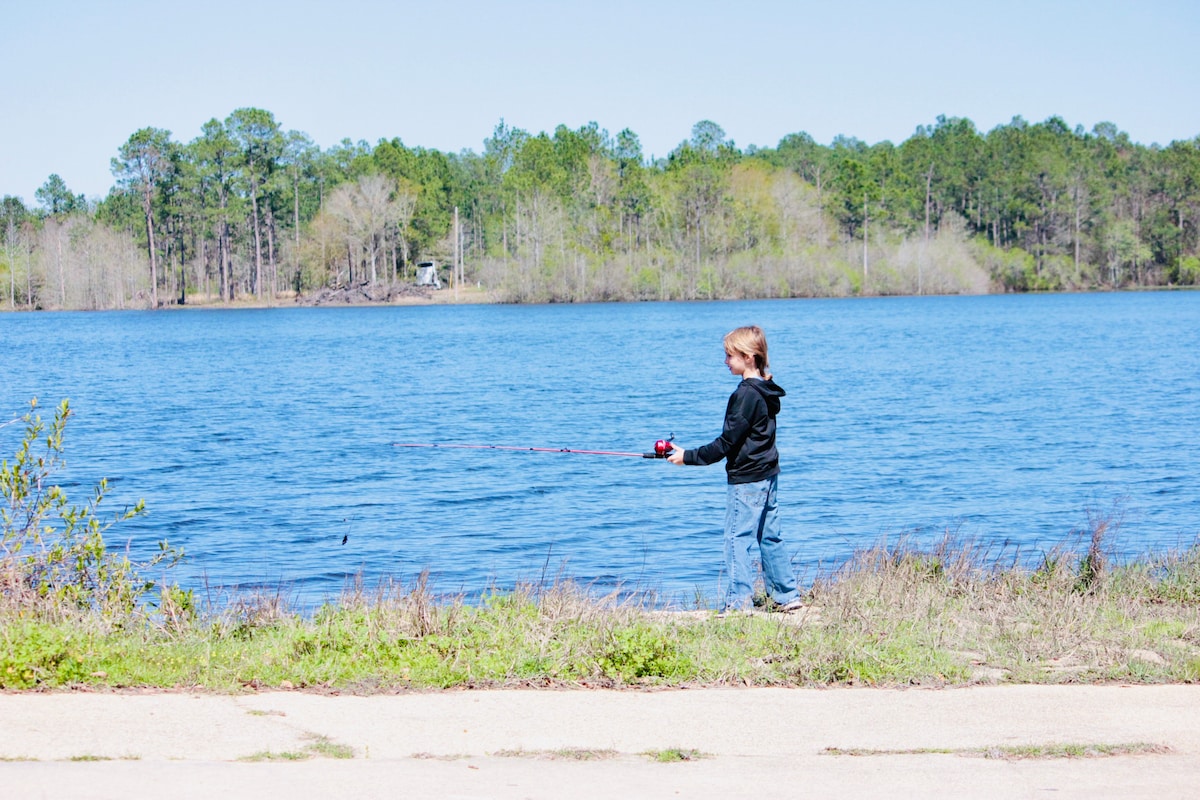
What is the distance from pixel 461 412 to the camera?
34.2m

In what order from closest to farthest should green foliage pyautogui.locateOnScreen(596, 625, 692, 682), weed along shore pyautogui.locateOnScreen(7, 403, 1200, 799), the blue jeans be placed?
weed along shore pyautogui.locateOnScreen(7, 403, 1200, 799) < green foliage pyautogui.locateOnScreen(596, 625, 692, 682) < the blue jeans

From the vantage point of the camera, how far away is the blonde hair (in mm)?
8977

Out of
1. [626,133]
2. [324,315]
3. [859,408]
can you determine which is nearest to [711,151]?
[626,133]

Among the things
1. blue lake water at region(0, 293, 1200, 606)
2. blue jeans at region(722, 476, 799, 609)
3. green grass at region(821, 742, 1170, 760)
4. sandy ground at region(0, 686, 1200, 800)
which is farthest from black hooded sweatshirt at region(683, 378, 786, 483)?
green grass at region(821, 742, 1170, 760)

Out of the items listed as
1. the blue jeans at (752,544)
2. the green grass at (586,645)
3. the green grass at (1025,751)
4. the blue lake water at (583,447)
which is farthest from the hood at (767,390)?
the green grass at (1025,751)

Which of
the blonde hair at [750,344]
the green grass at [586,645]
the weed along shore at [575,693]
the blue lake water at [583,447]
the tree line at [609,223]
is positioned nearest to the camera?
the weed along shore at [575,693]

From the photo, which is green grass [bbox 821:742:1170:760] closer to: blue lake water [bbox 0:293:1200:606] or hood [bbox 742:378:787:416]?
hood [bbox 742:378:787:416]

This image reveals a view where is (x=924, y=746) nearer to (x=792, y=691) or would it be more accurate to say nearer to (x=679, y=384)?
(x=792, y=691)

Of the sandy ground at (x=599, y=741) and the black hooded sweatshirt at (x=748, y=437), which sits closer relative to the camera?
the sandy ground at (x=599, y=741)

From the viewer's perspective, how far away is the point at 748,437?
30.0 ft

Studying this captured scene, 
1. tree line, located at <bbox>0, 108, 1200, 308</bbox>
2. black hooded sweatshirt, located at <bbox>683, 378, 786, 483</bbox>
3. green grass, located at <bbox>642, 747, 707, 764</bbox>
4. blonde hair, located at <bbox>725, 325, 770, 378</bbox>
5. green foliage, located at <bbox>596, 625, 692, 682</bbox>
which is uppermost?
tree line, located at <bbox>0, 108, 1200, 308</bbox>

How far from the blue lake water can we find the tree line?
156 feet

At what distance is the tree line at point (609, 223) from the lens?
4333 inches

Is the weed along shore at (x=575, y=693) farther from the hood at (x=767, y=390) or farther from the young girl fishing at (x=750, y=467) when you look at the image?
the hood at (x=767, y=390)
